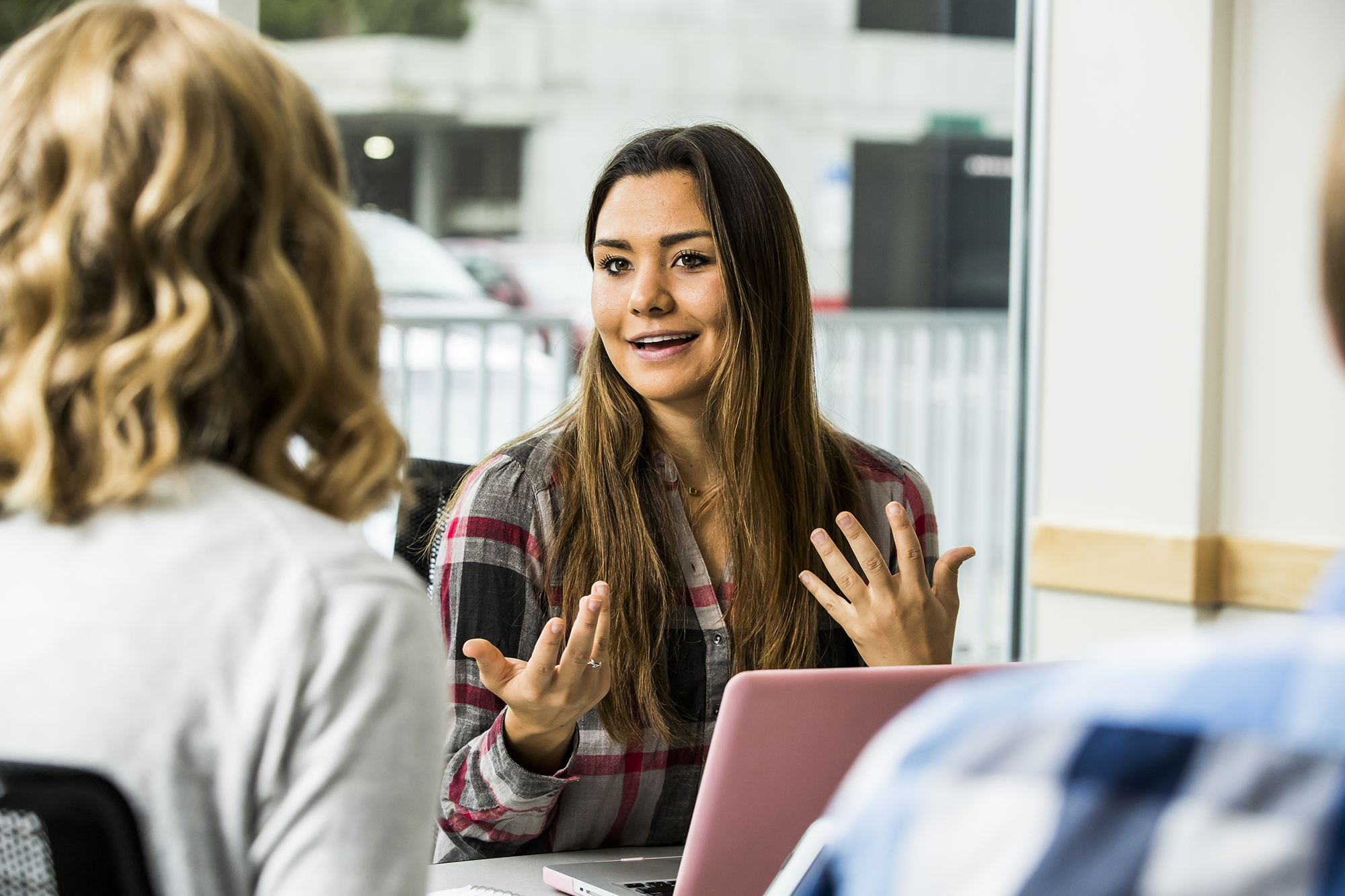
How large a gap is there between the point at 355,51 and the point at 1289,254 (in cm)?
372

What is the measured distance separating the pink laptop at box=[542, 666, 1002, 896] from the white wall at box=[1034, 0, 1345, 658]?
1.52m

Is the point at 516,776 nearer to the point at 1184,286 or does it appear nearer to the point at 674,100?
the point at 1184,286

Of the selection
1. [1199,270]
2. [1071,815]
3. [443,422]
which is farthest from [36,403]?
[443,422]

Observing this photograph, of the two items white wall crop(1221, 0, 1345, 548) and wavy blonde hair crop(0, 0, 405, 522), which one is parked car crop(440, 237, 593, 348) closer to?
white wall crop(1221, 0, 1345, 548)

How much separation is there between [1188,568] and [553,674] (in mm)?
1499

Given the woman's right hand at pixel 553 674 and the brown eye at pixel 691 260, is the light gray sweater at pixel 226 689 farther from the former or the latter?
the brown eye at pixel 691 260

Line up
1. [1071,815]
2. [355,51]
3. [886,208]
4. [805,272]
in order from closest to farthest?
[1071,815] < [805,272] < [886,208] < [355,51]

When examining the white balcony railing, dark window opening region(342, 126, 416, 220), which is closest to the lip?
the white balcony railing

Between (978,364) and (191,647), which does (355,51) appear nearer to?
(978,364)

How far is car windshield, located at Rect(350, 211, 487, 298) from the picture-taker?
428 centimetres

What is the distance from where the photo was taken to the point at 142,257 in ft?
2.12

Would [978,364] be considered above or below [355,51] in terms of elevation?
below

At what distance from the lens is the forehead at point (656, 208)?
62.9 inches

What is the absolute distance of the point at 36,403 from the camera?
0.63 meters
